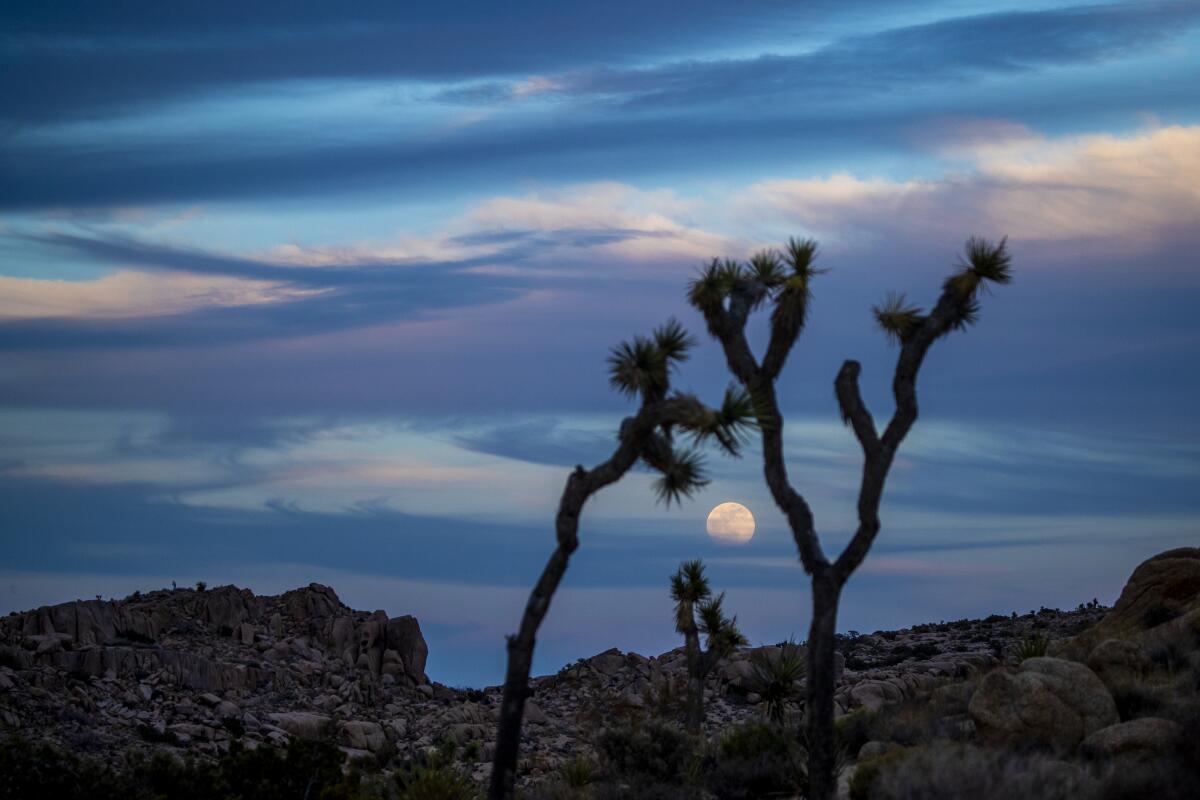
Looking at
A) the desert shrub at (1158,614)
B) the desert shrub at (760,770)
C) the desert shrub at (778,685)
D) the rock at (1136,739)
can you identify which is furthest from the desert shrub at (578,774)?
the desert shrub at (1158,614)

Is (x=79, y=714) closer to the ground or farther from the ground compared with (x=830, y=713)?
closer to the ground

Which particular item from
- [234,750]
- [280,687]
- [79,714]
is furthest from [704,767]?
[280,687]

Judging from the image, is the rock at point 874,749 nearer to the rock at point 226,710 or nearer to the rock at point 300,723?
the rock at point 300,723

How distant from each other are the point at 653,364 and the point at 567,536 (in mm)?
2980

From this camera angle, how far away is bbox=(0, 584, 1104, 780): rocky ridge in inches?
1363

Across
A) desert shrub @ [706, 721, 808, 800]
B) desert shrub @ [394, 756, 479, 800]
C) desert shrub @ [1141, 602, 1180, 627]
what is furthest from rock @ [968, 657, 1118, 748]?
desert shrub @ [1141, 602, 1180, 627]

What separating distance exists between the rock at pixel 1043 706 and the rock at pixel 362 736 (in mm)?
23937

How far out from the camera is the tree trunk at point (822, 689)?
1900 centimetres

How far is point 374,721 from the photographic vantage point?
43656mm

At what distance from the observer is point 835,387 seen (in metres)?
20.3

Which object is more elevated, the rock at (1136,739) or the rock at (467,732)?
the rock at (1136,739)

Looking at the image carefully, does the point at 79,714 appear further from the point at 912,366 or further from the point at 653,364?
the point at 912,366

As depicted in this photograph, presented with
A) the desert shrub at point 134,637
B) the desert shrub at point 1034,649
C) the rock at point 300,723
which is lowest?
the rock at point 300,723

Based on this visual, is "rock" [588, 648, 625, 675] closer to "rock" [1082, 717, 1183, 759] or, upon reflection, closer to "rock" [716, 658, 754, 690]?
"rock" [716, 658, 754, 690]
